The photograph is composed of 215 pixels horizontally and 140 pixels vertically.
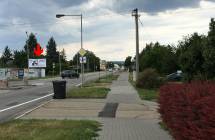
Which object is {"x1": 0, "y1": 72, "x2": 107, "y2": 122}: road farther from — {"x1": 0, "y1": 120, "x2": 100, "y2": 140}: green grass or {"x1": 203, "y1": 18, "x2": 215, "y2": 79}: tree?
{"x1": 203, "y1": 18, "x2": 215, "y2": 79}: tree

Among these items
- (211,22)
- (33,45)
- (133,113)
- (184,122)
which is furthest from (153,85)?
(33,45)

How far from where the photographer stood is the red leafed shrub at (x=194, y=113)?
17.9 ft

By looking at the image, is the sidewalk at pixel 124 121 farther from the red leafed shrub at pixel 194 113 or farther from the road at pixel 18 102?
the red leafed shrub at pixel 194 113

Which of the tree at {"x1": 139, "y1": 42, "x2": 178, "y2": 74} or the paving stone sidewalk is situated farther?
the tree at {"x1": 139, "y1": 42, "x2": 178, "y2": 74}

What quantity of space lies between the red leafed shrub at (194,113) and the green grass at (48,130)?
2.30 meters

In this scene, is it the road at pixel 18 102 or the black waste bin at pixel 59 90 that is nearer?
the road at pixel 18 102

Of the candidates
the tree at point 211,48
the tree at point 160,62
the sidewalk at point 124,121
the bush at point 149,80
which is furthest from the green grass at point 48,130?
the tree at point 160,62

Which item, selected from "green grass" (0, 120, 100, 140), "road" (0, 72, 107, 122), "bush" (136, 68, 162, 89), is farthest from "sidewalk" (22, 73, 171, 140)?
"bush" (136, 68, 162, 89)

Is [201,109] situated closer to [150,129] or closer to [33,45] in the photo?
[150,129]

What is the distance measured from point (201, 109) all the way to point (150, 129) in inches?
236

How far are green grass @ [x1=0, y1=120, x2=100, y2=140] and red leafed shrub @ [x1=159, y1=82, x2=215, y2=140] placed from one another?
230cm

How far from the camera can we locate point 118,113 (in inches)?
659

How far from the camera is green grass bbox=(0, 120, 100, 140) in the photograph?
381 inches

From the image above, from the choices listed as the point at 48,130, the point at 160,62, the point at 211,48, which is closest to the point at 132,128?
the point at 48,130
